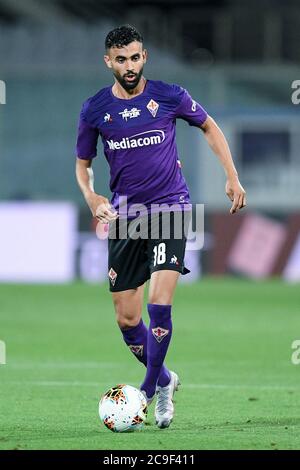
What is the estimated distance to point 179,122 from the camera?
2586cm

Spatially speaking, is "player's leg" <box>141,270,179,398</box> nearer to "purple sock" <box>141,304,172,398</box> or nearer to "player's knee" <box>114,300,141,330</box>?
"purple sock" <box>141,304,172,398</box>

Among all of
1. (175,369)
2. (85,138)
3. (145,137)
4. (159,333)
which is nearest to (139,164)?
(145,137)

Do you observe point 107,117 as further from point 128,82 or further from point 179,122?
point 179,122

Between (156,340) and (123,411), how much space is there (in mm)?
603

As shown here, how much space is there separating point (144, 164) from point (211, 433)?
66.5 inches

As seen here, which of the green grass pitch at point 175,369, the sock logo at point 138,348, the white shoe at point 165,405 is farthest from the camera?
the sock logo at point 138,348

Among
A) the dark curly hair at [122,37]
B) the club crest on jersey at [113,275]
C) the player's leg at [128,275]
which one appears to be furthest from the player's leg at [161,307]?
the dark curly hair at [122,37]

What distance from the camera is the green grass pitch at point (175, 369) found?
6.89 metres

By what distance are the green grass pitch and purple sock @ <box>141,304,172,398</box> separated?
0.25m

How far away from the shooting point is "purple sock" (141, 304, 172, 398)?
24.4 feet

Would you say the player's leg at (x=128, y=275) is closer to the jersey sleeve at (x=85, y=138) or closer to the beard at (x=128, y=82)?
the jersey sleeve at (x=85, y=138)

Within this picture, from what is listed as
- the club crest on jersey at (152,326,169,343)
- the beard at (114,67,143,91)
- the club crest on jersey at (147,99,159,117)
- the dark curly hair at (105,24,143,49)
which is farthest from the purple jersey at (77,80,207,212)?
the club crest on jersey at (152,326,169,343)
